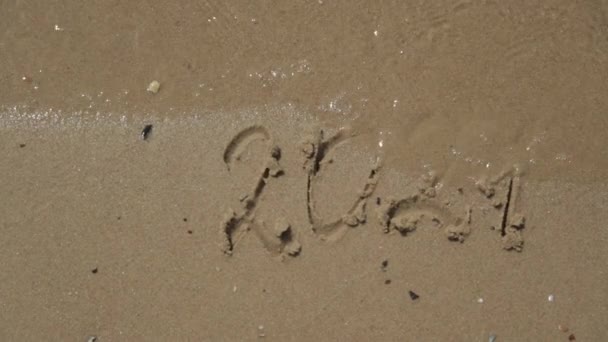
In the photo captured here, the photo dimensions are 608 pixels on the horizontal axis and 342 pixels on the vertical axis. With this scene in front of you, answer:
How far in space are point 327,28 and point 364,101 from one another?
16.8 inches

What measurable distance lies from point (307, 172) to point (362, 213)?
1.13ft

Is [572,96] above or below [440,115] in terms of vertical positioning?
above

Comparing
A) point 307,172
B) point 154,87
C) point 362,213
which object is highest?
point 154,87

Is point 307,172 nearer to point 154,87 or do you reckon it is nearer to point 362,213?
point 362,213

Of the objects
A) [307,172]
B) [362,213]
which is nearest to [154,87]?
[307,172]

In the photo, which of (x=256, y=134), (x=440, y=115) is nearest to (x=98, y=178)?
(x=256, y=134)

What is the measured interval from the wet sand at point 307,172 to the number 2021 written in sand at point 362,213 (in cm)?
1

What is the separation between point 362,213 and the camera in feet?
10.9

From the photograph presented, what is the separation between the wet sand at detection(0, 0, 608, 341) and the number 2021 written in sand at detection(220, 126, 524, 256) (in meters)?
0.01

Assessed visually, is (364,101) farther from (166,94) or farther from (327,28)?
(166,94)

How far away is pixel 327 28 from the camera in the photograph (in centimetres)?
344

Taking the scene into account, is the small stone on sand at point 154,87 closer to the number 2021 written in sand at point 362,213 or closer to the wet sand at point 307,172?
the wet sand at point 307,172

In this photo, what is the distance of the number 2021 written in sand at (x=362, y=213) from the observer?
330 cm

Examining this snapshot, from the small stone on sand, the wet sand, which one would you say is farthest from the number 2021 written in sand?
the small stone on sand
